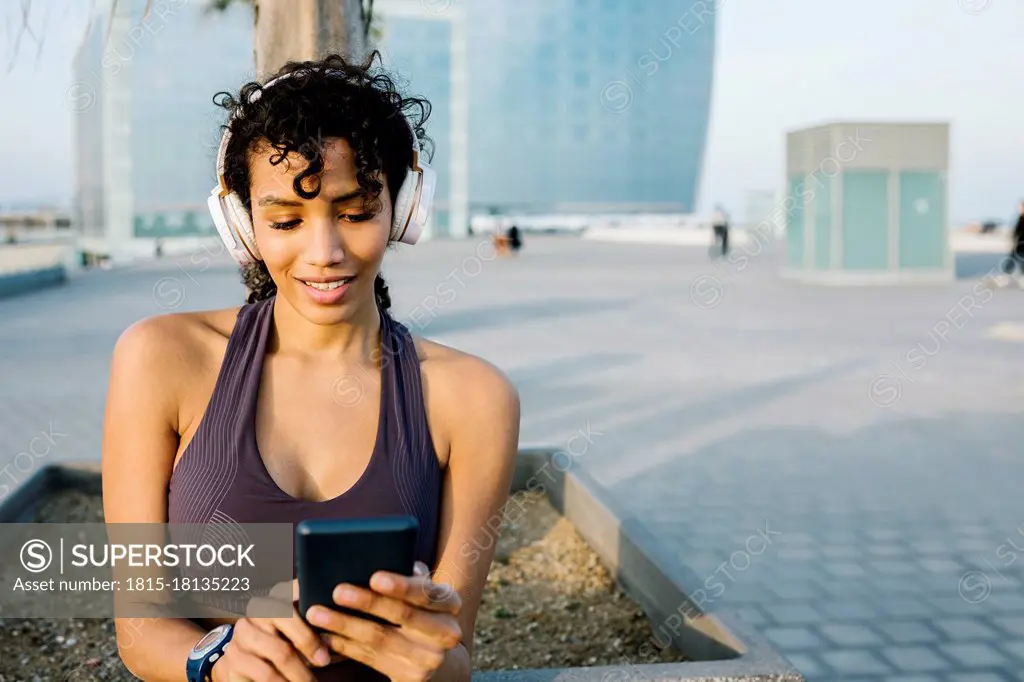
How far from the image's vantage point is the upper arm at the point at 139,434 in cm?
184

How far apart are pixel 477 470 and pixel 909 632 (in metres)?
2.69

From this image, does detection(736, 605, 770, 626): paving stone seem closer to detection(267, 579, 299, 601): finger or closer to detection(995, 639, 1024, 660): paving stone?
detection(995, 639, 1024, 660): paving stone

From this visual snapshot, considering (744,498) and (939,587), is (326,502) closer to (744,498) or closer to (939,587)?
(939,587)

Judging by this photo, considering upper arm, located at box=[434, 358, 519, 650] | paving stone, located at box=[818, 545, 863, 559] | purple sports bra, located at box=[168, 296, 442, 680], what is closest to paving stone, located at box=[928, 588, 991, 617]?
paving stone, located at box=[818, 545, 863, 559]

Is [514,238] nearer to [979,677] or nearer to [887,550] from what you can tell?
[887,550]

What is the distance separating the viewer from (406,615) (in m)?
1.49

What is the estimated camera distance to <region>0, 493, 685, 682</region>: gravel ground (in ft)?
10.9

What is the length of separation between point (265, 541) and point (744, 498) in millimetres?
4416

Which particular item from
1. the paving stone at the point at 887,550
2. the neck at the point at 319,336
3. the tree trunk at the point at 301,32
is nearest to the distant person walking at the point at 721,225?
the paving stone at the point at 887,550

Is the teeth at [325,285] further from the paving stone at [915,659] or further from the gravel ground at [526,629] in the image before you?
the paving stone at [915,659]

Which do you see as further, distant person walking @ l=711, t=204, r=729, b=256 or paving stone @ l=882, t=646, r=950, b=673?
distant person walking @ l=711, t=204, r=729, b=256

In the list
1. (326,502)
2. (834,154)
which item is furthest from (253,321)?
(834,154)

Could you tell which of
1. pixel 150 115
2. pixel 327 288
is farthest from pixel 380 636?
pixel 150 115

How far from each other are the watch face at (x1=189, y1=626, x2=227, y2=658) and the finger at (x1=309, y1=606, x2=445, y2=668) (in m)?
0.30
